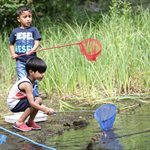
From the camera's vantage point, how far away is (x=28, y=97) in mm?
6113

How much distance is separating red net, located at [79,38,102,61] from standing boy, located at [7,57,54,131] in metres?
1.73

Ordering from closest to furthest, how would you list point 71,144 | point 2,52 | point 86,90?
point 71,144, point 86,90, point 2,52

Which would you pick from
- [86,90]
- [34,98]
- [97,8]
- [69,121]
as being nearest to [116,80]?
[86,90]

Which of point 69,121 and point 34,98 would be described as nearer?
point 34,98

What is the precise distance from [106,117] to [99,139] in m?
0.39

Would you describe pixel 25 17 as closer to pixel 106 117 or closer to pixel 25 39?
pixel 25 39

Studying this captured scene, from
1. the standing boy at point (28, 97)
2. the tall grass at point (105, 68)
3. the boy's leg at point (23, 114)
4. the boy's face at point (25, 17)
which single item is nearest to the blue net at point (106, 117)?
the standing boy at point (28, 97)

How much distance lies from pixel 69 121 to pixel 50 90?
147 centimetres

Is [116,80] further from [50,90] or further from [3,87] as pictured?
[3,87]

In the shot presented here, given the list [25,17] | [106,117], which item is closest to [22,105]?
[106,117]

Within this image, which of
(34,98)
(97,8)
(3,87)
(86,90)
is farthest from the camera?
(97,8)

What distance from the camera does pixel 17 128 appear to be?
251 inches

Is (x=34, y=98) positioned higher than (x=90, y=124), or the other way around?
(x=34, y=98)

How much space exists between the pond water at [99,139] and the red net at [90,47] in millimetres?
1439
